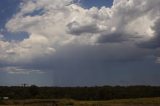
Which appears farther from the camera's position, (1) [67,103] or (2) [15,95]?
(2) [15,95]

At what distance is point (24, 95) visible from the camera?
16262 cm

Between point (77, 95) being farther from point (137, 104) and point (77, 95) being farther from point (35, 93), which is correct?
point (137, 104)

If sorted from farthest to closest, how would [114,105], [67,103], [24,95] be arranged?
[24,95] < [67,103] < [114,105]

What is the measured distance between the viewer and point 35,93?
172m

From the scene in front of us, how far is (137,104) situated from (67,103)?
20.1 m

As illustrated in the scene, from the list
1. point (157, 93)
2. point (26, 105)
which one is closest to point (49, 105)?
point (26, 105)

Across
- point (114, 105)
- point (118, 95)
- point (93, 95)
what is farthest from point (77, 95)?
point (114, 105)

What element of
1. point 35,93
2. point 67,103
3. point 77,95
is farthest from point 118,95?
point 67,103

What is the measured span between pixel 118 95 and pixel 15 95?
44.7 metres

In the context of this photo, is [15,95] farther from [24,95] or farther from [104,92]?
[104,92]

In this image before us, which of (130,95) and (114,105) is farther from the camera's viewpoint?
(130,95)

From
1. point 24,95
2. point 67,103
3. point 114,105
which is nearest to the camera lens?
point 114,105

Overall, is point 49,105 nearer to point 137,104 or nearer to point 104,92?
point 137,104

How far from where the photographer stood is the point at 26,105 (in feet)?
344
